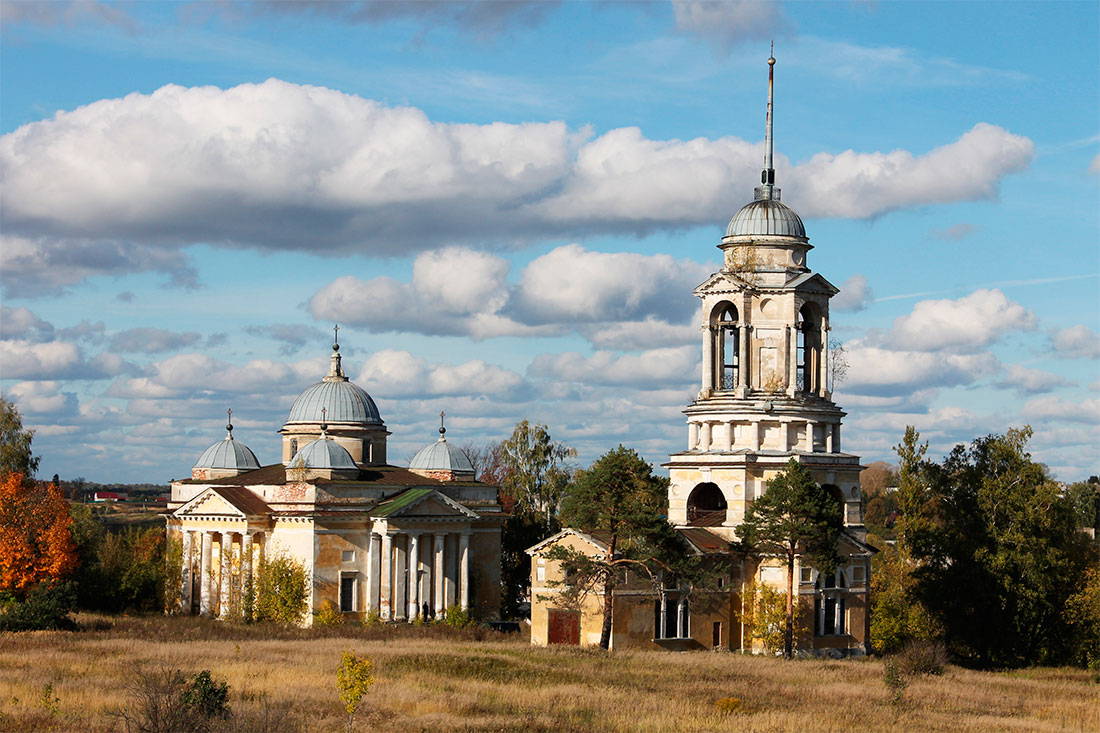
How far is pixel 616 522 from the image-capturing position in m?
50.5

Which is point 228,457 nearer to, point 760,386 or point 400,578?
point 400,578

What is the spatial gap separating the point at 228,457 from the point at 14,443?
44.0 ft

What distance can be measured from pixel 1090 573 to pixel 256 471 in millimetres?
38578

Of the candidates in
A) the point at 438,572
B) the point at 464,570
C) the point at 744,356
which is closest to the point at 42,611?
the point at 438,572

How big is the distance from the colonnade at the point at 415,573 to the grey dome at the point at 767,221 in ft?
58.9

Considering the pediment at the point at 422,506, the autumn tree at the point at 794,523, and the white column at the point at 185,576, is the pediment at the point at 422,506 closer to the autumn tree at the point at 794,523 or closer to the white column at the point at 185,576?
the white column at the point at 185,576

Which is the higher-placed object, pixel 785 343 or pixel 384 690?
pixel 785 343

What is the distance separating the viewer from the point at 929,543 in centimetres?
5903

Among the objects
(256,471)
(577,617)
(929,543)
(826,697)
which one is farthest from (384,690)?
(256,471)

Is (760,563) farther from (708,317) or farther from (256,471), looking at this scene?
(256,471)

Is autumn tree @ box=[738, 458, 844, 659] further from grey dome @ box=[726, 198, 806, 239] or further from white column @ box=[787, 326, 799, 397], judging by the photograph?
grey dome @ box=[726, 198, 806, 239]

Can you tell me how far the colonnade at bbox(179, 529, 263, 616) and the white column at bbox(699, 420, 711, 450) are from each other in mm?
19650

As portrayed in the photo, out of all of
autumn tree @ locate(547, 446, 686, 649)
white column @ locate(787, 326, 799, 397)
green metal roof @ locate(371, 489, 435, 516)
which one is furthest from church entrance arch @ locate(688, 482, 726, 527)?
green metal roof @ locate(371, 489, 435, 516)

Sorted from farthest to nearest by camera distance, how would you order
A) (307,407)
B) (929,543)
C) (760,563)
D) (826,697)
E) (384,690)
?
(307,407) < (929,543) < (760,563) < (826,697) < (384,690)
